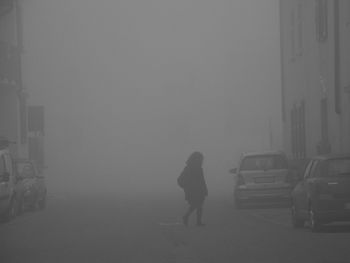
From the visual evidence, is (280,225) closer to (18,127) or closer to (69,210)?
(69,210)

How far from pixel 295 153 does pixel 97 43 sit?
66247mm

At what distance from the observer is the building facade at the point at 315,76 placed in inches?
1254

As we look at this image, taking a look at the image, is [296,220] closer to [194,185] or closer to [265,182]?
[194,185]

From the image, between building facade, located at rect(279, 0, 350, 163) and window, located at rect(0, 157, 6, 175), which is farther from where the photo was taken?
building facade, located at rect(279, 0, 350, 163)

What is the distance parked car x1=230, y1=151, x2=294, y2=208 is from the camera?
29719mm

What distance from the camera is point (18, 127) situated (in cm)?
4962

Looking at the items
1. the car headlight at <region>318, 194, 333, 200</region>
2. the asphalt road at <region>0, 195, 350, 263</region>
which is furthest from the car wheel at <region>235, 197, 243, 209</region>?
the car headlight at <region>318, 194, 333, 200</region>

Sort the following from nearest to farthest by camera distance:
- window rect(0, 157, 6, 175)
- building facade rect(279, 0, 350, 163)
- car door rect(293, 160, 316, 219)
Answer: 1. car door rect(293, 160, 316, 219)
2. window rect(0, 157, 6, 175)
3. building facade rect(279, 0, 350, 163)

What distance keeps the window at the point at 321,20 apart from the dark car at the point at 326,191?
47.6 ft

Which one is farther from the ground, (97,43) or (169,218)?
(97,43)

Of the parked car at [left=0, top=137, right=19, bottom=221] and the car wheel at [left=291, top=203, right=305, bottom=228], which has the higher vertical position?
the parked car at [left=0, top=137, right=19, bottom=221]

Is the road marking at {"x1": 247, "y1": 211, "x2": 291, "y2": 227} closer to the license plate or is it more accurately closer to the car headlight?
the license plate

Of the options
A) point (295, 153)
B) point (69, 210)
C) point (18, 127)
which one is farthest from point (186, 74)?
point (69, 210)

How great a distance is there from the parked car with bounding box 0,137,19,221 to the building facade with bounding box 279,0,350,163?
9.84 metres
